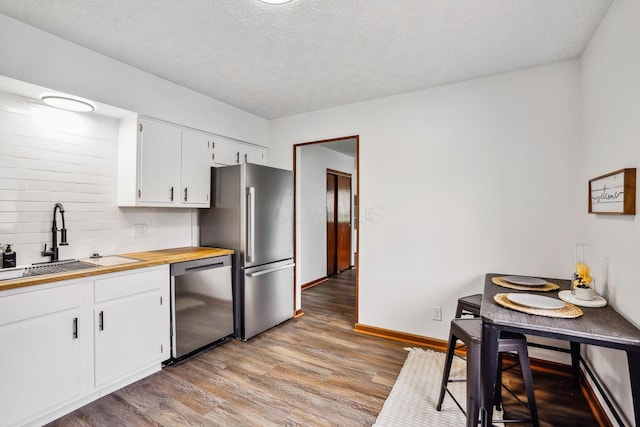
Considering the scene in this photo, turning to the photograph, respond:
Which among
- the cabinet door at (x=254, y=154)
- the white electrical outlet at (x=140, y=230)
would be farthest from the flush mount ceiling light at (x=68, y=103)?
the cabinet door at (x=254, y=154)

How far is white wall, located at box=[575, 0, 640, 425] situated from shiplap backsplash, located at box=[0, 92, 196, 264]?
3495 millimetres

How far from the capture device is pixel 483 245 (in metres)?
2.71

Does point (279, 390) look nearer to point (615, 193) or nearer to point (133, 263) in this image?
point (133, 263)

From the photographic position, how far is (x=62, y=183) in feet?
7.68

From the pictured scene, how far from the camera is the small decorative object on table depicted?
170 centimetres

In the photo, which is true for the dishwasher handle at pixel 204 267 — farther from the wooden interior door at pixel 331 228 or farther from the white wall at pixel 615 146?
the wooden interior door at pixel 331 228

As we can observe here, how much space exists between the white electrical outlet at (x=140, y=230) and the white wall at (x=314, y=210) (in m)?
2.32

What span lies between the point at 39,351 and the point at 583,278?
10.6ft

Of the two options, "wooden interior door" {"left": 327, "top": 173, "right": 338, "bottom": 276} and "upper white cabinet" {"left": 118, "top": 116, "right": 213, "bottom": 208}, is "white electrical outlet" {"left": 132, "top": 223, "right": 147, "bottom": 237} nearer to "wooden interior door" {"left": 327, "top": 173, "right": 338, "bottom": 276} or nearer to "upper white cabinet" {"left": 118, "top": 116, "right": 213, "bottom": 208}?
"upper white cabinet" {"left": 118, "top": 116, "right": 213, "bottom": 208}

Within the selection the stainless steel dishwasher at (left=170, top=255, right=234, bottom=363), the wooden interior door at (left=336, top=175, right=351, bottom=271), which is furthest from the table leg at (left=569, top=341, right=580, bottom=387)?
the wooden interior door at (left=336, top=175, right=351, bottom=271)

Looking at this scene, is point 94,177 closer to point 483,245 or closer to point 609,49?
point 483,245

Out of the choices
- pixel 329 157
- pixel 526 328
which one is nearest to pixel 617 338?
pixel 526 328

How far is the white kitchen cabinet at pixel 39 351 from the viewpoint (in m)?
1.68

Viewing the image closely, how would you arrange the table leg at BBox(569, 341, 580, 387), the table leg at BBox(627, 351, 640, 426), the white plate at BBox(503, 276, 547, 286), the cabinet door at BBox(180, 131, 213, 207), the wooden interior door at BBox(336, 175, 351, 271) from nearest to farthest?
1. the table leg at BBox(627, 351, 640, 426)
2. the white plate at BBox(503, 276, 547, 286)
3. the table leg at BBox(569, 341, 580, 387)
4. the cabinet door at BBox(180, 131, 213, 207)
5. the wooden interior door at BBox(336, 175, 351, 271)
